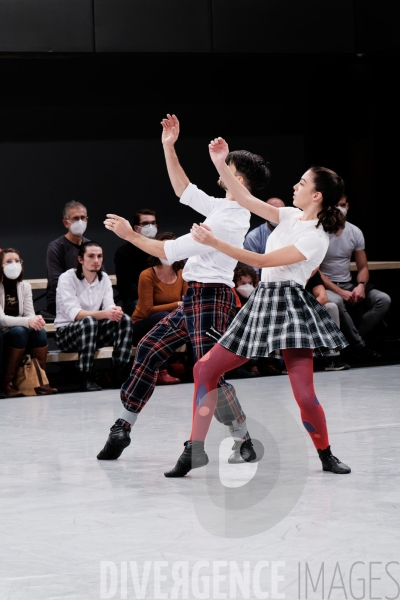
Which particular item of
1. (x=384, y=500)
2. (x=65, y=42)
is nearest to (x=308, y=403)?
(x=384, y=500)

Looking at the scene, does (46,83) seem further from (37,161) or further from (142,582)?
(142,582)

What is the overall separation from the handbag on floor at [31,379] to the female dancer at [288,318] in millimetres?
3000

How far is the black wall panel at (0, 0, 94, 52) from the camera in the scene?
7.36m

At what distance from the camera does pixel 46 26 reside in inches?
292

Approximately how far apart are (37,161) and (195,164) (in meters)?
1.52

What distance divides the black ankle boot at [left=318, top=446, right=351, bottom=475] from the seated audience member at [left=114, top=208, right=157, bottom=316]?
12.3 ft

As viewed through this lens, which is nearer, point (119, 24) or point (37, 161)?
point (119, 24)

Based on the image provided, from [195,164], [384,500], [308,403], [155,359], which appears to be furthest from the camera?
[195,164]

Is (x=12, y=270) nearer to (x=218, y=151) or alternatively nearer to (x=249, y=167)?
(x=249, y=167)

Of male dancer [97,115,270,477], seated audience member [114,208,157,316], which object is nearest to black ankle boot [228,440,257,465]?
male dancer [97,115,270,477]

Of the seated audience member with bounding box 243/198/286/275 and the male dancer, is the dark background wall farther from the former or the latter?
the male dancer

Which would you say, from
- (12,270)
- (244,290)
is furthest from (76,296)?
(244,290)

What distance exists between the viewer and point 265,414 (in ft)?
16.7

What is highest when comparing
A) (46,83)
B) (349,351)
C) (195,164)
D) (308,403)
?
(46,83)
